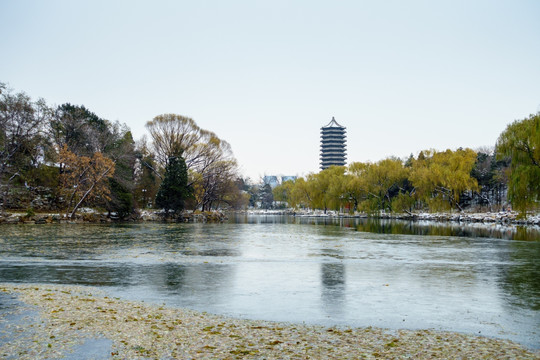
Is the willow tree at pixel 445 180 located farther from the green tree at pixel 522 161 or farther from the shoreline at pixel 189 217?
the green tree at pixel 522 161

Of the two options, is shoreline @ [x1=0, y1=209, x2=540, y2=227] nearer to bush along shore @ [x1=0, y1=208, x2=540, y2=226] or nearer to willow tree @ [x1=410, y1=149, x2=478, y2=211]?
bush along shore @ [x1=0, y1=208, x2=540, y2=226]

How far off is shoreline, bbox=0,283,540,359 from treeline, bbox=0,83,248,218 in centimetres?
4066

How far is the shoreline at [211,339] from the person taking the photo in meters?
6.47

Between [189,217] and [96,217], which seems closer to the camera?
[96,217]

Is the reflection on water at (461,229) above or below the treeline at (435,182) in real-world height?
below

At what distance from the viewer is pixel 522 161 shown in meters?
32.8

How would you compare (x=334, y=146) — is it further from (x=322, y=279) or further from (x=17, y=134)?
(x=322, y=279)

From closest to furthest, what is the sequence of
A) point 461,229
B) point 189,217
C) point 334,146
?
1. point 461,229
2. point 189,217
3. point 334,146

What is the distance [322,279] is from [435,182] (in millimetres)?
50750

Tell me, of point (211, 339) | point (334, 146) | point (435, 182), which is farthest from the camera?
point (334, 146)

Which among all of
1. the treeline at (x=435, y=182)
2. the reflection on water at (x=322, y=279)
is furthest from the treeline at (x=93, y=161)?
the reflection on water at (x=322, y=279)

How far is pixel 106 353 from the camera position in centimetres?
646

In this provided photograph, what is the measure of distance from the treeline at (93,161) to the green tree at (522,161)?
125 ft

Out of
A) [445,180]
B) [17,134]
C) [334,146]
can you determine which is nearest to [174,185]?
[17,134]
